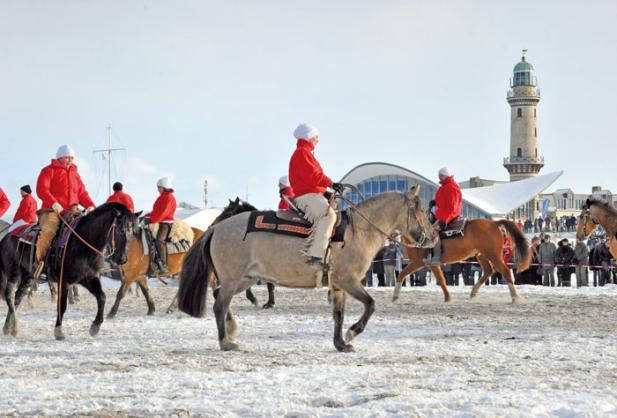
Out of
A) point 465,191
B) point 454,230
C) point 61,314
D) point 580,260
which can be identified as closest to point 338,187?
point 61,314

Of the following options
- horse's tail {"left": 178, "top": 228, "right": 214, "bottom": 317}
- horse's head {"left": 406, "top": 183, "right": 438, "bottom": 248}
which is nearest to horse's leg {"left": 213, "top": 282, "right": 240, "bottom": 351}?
horse's tail {"left": 178, "top": 228, "right": 214, "bottom": 317}

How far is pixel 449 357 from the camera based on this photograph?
10383mm

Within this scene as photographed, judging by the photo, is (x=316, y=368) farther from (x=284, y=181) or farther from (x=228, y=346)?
(x=284, y=181)

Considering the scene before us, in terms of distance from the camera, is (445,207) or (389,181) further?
(389,181)

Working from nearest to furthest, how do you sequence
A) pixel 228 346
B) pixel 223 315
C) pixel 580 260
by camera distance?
1. pixel 228 346
2. pixel 223 315
3. pixel 580 260

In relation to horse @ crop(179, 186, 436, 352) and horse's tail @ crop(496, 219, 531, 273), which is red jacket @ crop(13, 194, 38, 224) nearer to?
horse @ crop(179, 186, 436, 352)

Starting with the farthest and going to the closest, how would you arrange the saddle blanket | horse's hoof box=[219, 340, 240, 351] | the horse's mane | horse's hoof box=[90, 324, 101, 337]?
the horse's mane, horse's hoof box=[90, 324, 101, 337], the saddle blanket, horse's hoof box=[219, 340, 240, 351]

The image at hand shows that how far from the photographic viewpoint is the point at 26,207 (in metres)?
17.0

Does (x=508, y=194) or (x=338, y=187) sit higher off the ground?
(x=508, y=194)

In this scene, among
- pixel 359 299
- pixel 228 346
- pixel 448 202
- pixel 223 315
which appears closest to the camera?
pixel 228 346

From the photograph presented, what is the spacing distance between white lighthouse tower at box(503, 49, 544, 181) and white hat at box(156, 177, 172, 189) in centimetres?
11429

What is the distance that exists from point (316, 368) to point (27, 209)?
890cm

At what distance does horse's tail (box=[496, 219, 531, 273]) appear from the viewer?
64.7 ft

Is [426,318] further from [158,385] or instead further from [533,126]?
[533,126]
